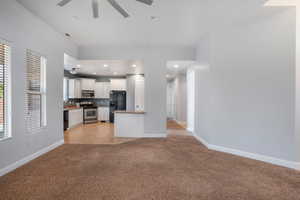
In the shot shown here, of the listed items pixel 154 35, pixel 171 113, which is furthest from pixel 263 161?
pixel 171 113

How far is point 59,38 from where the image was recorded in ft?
12.4

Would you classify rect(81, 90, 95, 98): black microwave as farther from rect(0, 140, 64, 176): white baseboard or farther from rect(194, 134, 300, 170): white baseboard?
rect(194, 134, 300, 170): white baseboard

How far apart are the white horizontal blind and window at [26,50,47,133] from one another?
41 cm

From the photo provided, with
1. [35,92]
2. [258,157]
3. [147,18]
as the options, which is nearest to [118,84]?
[35,92]

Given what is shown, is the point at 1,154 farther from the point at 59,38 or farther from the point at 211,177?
the point at 211,177

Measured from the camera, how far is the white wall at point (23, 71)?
2.39m

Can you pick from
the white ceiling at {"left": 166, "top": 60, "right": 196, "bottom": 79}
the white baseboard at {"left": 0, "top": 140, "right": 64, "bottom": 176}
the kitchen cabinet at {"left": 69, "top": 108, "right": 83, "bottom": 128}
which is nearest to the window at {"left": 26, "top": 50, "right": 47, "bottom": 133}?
the white baseboard at {"left": 0, "top": 140, "right": 64, "bottom": 176}

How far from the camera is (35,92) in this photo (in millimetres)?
2994

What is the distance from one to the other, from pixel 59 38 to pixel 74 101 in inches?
176

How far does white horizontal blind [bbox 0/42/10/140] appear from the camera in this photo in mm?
2320

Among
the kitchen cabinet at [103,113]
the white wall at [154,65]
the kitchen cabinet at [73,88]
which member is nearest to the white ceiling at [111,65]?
the white wall at [154,65]

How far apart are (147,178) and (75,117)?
5.31 m

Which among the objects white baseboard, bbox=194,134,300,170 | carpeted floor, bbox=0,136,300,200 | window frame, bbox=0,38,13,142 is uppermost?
window frame, bbox=0,38,13,142

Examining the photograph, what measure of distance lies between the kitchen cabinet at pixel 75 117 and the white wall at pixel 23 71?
8.08 feet
